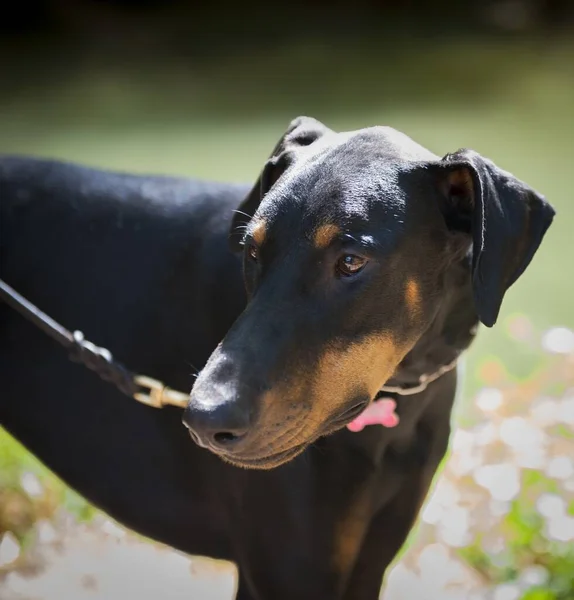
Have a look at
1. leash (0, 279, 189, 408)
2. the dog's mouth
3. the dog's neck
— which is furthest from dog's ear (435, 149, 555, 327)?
leash (0, 279, 189, 408)

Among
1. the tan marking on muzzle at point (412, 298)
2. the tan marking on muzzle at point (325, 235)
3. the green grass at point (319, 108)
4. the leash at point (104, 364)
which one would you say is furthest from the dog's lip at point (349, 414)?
the green grass at point (319, 108)

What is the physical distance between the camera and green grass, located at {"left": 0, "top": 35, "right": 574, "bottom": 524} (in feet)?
17.7

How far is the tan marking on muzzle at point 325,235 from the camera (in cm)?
151

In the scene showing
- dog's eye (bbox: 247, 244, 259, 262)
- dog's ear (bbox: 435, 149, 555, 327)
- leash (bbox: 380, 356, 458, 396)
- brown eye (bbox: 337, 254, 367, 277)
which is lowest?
leash (bbox: 380, 356, 458, 396)

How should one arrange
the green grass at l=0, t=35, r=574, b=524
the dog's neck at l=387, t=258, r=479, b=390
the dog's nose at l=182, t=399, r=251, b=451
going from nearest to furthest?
the dog's nose at l=182, t=399, r=251, b=451 < the dog's neck at l=387, t=258, r=479, b=390 < the green grass at l=0, t=35, r=574, b=524

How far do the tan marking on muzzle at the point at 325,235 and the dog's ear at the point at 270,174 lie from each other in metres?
0.34

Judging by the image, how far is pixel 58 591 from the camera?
9.46 feet

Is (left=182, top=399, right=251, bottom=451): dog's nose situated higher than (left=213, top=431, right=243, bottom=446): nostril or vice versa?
(left=182, top=399, right=251, bottom=451): dog's nose

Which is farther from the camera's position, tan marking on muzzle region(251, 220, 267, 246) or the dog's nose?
tan marking on muzzle region(251, 220, 267, 246)

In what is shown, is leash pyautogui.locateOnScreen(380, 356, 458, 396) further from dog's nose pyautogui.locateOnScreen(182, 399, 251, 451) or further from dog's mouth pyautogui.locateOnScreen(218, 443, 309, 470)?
dog's nose pyautogui.locateOnScreen(182, 399, 251, 451)

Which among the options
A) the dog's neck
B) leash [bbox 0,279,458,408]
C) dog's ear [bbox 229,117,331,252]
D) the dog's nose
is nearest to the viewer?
the dog's nose

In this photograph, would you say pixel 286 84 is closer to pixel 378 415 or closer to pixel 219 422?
pixel 378 415

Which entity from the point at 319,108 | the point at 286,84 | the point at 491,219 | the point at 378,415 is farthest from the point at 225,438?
the point at 286,84

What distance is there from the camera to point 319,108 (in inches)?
243
